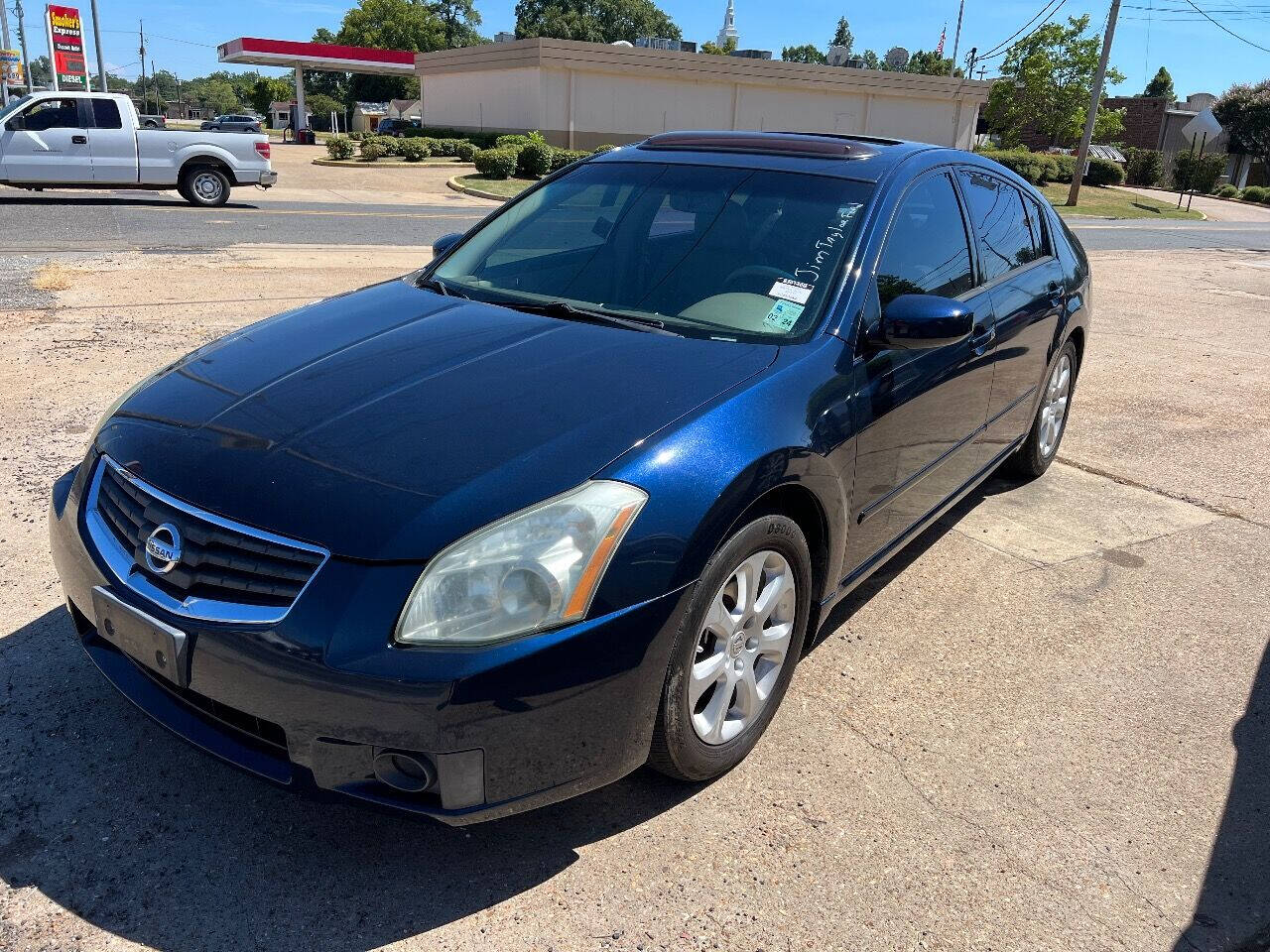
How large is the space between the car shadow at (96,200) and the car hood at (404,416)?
15.7 m

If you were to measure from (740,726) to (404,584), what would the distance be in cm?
115

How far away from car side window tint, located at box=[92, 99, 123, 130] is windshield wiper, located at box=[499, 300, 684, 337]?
16244 millimetres

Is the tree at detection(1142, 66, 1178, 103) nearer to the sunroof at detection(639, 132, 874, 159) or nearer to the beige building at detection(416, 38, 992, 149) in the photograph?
the beige building at detection(416, 38, 992, 149)

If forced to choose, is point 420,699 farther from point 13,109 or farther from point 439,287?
point 13,109

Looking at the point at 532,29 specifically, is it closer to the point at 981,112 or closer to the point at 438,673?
the point at 981,112

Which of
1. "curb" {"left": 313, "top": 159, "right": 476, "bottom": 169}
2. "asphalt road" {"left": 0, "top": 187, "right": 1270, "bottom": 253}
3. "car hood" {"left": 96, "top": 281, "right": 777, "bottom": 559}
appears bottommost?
"asphalt road" {"left": 0, "top": 187, "right": 1270, "bottom": 253}

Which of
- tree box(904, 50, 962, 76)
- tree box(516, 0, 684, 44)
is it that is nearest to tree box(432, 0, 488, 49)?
tree box(516, 0, 684, 44)

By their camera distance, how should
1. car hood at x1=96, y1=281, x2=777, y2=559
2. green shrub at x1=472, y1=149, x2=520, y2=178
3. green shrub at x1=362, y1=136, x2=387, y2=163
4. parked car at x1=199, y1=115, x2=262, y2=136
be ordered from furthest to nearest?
1. green shrub at x1=362, y1=136, x2=387, y2=163
2. parked car at x1=199, y1=115, x2=262, y2=136
3. green shrub at x1=472, y1=149, x2=520, y2=178
4. car hood at x1=96, y1=281, x2=777, y2=559

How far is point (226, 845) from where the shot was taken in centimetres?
246

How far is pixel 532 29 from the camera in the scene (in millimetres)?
96438

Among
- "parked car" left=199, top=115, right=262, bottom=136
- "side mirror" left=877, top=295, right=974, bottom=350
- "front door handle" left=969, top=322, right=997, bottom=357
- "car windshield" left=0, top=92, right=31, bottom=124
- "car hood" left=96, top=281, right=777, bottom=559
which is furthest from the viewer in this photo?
"parked car" left=199, top=115, right=262, bottom=136

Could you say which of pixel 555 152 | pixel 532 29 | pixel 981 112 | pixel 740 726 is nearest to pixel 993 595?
pixel 740 726

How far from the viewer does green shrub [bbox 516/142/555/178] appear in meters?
27.9

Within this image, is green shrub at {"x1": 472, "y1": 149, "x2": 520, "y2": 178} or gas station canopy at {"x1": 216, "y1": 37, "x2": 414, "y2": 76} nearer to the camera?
green shrub at {"x1": 472, "y1": 149, "x2": 520, "y2": 178}
